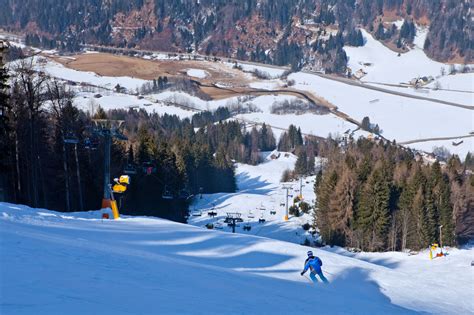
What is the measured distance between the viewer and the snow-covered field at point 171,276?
1056cm

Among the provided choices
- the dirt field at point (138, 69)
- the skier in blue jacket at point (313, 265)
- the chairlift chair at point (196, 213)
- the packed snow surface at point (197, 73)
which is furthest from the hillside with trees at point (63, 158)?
the packed snow surface at point (197, 73)

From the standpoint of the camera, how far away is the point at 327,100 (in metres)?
158

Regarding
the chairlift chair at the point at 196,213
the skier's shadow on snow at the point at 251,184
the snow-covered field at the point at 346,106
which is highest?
the chairlift chair at the point at 196,213

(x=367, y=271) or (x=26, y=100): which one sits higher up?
(x=26, y=100)

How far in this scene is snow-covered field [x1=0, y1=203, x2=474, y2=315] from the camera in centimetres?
1056

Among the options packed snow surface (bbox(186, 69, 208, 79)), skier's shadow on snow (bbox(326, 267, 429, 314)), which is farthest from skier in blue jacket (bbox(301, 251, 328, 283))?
packed snow surface (bbox(186, 69, 208, 79))

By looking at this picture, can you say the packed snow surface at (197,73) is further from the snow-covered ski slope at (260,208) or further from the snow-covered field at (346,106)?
the snow-covered ski slope at (260,208)

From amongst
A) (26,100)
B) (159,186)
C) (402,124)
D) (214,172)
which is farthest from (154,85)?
(26,100)

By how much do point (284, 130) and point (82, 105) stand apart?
42.9m

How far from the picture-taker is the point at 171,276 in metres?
14.1

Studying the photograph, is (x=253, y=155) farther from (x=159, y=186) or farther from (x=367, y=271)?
(x=367, y=271)

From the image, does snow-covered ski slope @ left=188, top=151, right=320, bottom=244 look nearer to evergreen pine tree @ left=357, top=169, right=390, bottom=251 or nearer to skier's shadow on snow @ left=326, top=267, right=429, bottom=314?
evergreen pine tree @ left=357, top=169, right=390, bottom=251

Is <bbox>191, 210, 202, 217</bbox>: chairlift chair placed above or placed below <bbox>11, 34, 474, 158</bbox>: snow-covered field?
above

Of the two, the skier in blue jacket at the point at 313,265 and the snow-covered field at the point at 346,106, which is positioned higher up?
the skier in blue jacket at the point at 313,265
